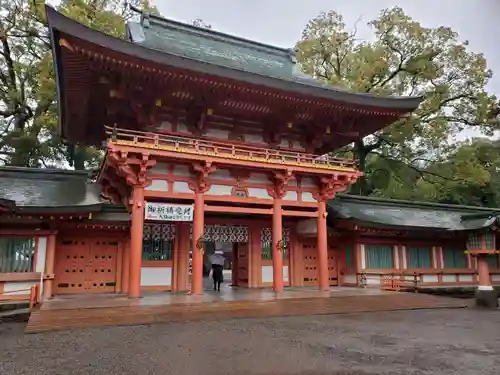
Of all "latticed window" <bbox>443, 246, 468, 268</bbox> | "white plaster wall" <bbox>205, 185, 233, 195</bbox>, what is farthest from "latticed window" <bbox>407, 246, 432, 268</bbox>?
"white plaster wall" <bbox>205, 185, 233, 195</bbox>

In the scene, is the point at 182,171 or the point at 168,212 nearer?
the point at 168,212

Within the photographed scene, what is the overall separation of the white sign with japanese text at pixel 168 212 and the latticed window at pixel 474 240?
368 inches

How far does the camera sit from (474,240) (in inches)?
515

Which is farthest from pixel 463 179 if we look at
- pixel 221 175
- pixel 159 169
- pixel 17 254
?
pixel 17 254

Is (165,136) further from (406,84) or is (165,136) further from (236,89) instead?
(406,84)

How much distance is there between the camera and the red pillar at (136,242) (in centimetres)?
1038

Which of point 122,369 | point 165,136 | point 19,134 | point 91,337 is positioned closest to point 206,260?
point 19,134

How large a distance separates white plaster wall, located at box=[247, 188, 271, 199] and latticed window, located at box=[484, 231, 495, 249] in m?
7.11

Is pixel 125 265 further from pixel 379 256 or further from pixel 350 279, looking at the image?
pixel 379 256

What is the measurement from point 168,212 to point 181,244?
269 cm

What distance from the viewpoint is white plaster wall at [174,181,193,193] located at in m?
11.6

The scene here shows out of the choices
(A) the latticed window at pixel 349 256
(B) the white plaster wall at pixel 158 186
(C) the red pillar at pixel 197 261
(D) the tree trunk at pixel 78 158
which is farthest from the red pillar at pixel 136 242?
(D) the tree trunk at pixel 78 158

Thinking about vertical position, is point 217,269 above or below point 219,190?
below

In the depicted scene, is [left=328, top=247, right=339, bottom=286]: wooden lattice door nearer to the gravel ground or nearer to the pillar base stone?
the pillar base stone
